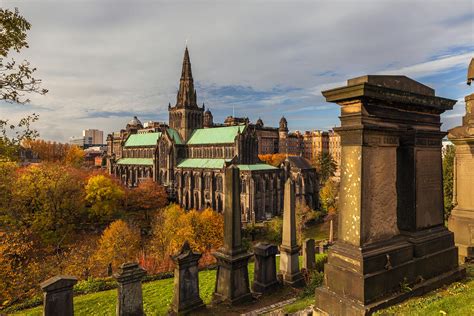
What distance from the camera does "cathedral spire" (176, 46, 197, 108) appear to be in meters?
64.4

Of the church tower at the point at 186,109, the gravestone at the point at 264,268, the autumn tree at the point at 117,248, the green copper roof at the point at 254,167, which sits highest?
the church tower at the point at 186,109

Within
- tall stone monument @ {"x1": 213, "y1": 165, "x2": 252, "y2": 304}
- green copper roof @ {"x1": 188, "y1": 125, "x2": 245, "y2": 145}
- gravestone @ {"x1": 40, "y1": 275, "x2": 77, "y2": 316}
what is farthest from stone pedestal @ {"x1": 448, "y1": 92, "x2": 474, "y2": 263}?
green copper roof @ {"x1": 188, "y1": 125, "x2": 245, "y2": 145}

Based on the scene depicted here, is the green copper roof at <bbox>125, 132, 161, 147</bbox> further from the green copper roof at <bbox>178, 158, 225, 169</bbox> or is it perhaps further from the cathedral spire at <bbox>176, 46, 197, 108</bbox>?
the green copper roof at <bbox>178, 158, 225, 169</bbox>

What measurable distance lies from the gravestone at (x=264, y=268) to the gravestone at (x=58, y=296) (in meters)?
5.22

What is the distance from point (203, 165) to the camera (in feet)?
182

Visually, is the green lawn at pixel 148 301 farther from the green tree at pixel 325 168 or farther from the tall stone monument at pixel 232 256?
the green tree at pixel 325 168

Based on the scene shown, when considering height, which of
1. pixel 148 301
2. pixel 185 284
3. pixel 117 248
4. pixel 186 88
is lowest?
pixel 117 248

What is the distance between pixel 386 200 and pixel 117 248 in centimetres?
2512

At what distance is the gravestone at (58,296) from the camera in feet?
21.2

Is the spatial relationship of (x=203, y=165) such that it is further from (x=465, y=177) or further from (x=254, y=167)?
(x=465, y=177)

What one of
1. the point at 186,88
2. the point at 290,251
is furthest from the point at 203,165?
the point at 290,251

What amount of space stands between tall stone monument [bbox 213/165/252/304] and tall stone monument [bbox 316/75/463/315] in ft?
11.5

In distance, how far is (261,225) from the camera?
4044 centimetres

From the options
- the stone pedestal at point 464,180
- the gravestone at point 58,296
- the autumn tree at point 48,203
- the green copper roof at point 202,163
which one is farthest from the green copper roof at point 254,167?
the gravestone at point 58,296
